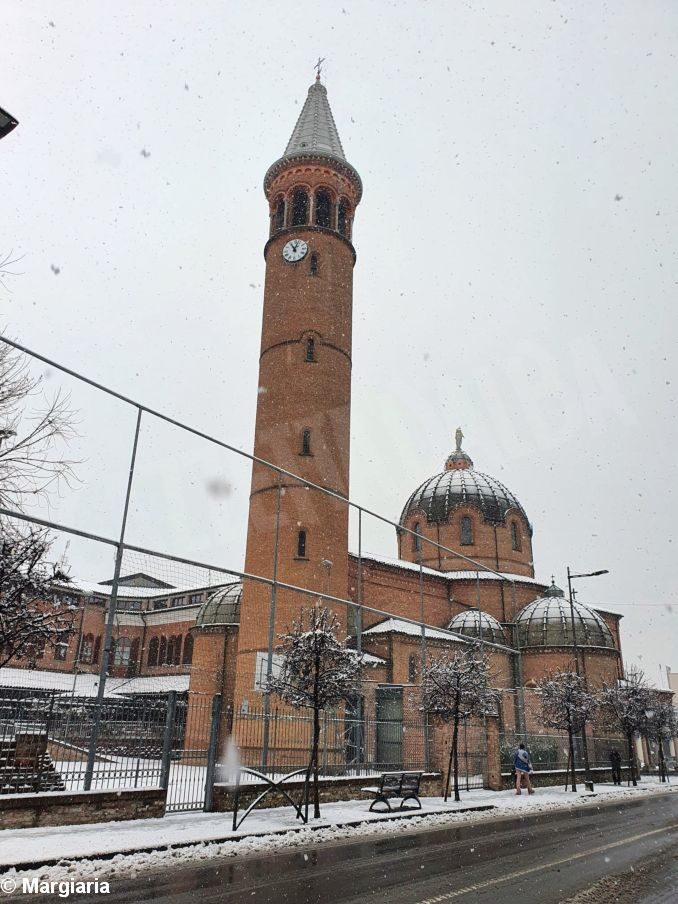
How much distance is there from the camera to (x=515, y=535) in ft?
145

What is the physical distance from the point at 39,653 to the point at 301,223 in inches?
864

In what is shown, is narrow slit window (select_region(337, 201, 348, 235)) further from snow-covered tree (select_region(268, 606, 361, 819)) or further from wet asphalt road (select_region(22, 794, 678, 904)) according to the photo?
wet asphalt road (select_region(22, 794, 678, 904))

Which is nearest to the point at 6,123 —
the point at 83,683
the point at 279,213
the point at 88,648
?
the point at 83,683

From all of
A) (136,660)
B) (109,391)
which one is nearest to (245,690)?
(109,391)

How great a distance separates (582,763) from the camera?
2948 centimetres

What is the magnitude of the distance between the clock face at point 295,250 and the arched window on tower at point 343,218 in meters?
2.31

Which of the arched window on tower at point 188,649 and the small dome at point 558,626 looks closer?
the small dome at point 558,626

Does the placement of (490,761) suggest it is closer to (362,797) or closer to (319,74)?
(362,797)

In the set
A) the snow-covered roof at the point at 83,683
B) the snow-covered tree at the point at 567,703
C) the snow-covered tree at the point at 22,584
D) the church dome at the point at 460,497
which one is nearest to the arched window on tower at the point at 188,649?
the snow-covered roof at the point at 83,683

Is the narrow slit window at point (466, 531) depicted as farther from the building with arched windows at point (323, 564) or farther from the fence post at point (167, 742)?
the fence post at point (167, 742)

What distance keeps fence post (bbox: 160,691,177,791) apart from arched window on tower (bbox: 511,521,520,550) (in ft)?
111

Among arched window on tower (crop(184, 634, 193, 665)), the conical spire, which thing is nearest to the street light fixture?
the conical spire

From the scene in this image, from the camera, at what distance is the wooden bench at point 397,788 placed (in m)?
14.5

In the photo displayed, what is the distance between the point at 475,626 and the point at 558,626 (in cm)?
474
